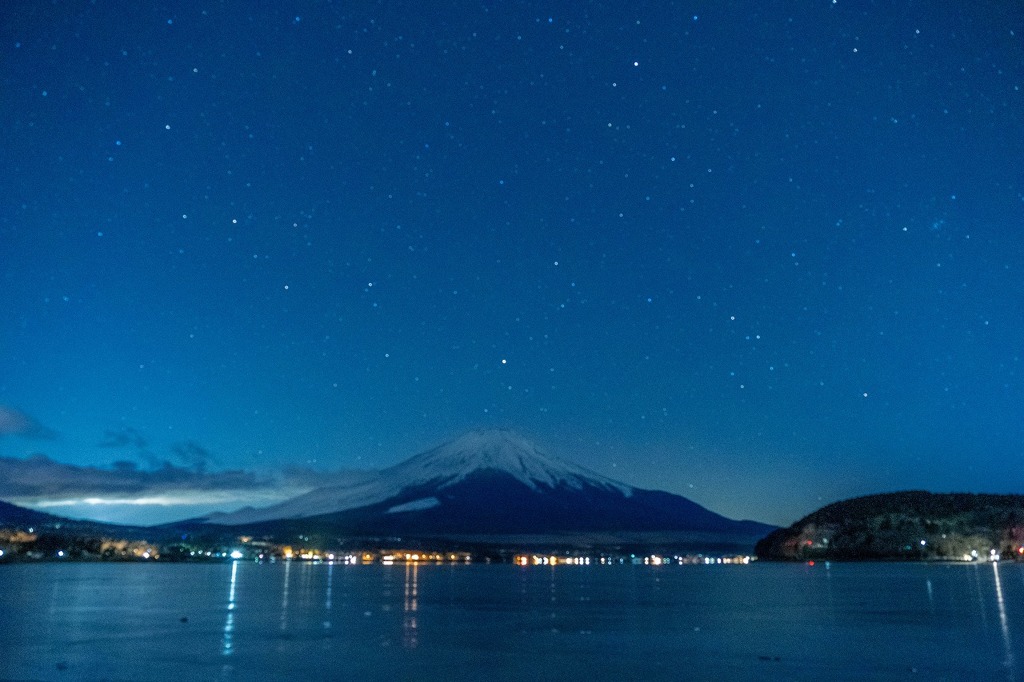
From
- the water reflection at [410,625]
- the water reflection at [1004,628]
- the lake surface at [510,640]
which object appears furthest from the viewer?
the water reflection at [410,625]

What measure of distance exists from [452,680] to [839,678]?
9808mm

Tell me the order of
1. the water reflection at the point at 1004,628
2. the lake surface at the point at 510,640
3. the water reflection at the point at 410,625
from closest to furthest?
the lake surface at the point at 510,640 → the water reflection at the point at 1004,628 → the water reflection at the point at 410,625

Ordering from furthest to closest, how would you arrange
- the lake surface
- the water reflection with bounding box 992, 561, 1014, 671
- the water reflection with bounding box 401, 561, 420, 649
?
the water reflection with bounding box 401, 561, 420, 649
the water reflection with bounding box 992, 561, 1014, 671
the lake surface

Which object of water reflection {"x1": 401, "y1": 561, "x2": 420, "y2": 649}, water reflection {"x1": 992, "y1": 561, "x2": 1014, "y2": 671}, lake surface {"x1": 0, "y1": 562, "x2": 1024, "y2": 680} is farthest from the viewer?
water reflection {"x1": 401, "y1": 561, "x2": 420, "y2": 649}

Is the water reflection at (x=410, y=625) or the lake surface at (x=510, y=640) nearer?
the lake surface at (x=510, y=640)

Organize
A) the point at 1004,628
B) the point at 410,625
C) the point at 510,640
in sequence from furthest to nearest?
1. the point at 410,625
2. the point at 1004,628
3. the point at 510,640

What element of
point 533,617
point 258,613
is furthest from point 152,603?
point 533,617

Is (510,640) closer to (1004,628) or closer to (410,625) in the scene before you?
(410,625)

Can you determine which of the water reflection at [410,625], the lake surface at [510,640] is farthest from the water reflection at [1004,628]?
the water reflection at [410,625]

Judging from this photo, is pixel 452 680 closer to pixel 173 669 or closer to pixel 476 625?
pixel 173 669

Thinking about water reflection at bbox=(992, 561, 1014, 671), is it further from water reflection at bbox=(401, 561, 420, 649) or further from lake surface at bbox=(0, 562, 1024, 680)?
water reflection at bbox=(401, 561, 420, 649)

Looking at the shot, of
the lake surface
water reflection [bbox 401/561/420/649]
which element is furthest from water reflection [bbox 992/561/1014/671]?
water reflection [bbox 401/561/420/649]

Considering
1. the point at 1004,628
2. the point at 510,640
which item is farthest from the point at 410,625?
the point at 1004,628

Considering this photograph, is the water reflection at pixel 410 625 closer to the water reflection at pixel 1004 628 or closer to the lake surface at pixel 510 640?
the lake surface at pixel 510 640
